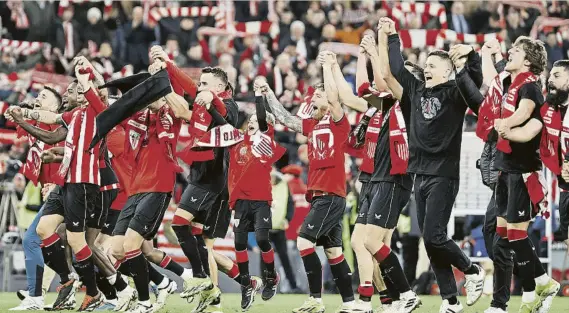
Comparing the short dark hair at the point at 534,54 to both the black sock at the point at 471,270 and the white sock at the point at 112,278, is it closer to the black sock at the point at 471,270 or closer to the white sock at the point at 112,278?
the black sock at the point at 471,270

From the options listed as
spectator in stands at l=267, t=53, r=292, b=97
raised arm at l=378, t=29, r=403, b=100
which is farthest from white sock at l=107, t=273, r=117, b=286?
spectator in stands at l=267, t=53, r=292, b=97

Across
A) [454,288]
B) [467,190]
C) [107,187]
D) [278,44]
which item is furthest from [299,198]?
[454,288]

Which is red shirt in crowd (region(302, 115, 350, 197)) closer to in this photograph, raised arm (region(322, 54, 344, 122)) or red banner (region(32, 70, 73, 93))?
raised arm (region(322, 54, 344, 122))

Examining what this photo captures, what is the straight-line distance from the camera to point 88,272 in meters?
11.0

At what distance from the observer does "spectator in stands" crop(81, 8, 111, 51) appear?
20.6 meters

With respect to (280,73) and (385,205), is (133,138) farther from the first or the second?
(280,73)

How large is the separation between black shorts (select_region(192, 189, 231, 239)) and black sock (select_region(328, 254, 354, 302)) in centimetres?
151

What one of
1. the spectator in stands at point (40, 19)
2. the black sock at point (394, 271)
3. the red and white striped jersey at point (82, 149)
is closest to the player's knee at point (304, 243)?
the black sock at point (394, 271)

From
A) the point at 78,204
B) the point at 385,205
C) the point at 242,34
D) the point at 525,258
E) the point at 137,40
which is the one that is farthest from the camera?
the point at 242,34

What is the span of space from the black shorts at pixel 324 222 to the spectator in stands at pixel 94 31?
10.5 metres

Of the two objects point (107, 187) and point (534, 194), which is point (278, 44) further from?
point (534, 194)

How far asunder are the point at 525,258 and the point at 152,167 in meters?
3.65

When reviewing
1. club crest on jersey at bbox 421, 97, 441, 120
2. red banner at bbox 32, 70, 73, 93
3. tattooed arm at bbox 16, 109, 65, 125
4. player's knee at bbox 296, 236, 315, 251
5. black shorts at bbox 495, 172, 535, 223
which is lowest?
player's knee at bbox 296, 236, 315, 251

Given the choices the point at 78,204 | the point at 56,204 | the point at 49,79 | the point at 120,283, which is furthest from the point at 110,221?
the point at 49,79
